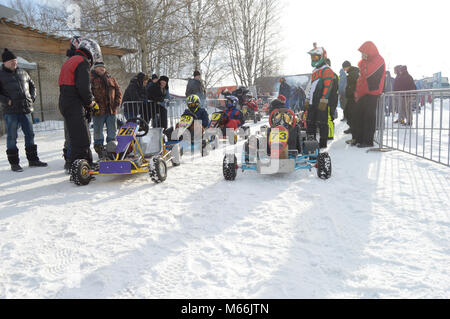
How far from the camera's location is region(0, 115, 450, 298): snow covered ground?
7.10 ft

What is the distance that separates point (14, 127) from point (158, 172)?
115 inches

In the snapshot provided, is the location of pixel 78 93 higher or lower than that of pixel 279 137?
higher

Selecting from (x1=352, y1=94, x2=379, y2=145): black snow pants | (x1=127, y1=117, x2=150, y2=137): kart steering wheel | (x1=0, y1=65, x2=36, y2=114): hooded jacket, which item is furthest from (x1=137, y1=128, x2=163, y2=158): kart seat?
(x1=352, y1=94, x2=379, y2=145): black snow pants

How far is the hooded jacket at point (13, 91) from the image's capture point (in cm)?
561

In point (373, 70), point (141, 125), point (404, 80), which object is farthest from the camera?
point (404, 80)

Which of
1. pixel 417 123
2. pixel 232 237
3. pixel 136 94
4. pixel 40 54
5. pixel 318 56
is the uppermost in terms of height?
pixel 40 54

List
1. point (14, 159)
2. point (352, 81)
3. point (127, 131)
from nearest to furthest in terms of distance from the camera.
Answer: point (127, 131) → point (14, 159) → point (352, 81)

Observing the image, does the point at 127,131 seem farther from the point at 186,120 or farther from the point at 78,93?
the point at 186,120

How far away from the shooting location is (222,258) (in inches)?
99.1

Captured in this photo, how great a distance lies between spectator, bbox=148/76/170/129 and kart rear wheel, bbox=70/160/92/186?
335 centimetres

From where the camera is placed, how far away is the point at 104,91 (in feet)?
19.5

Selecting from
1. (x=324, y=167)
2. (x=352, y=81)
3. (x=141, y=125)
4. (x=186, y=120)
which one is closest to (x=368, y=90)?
(x=352, y=81)
